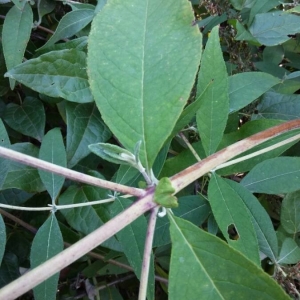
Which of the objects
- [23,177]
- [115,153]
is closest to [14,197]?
[23,177]

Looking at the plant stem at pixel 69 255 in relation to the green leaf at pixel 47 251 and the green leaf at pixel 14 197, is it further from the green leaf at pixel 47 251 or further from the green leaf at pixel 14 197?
the green leaf at pixel 14 197

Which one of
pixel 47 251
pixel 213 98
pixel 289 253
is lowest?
pixel 289 253

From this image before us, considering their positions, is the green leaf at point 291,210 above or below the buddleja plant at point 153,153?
below

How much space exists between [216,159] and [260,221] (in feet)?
0.90

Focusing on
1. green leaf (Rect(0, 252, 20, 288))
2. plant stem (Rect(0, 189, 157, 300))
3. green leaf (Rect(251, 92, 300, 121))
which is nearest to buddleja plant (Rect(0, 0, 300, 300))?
plant stem (Rect(0, 189, 157, 300))

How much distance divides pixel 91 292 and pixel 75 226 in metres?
0.44

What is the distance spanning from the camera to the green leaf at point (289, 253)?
2.62 feet

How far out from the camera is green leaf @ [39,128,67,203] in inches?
29.9

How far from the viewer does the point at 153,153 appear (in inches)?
20.4

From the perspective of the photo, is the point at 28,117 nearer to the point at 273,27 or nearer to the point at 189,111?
the point at 189,111

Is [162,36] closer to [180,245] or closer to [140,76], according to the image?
[140,76]

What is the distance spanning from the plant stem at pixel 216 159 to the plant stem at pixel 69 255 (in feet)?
0.15

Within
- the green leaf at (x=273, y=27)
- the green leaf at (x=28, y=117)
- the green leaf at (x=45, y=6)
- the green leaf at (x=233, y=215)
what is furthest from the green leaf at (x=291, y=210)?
the green leaf at (x=45, y=6)

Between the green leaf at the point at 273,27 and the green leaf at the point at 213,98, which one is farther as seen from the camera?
the green leaf at the point at 273,27
